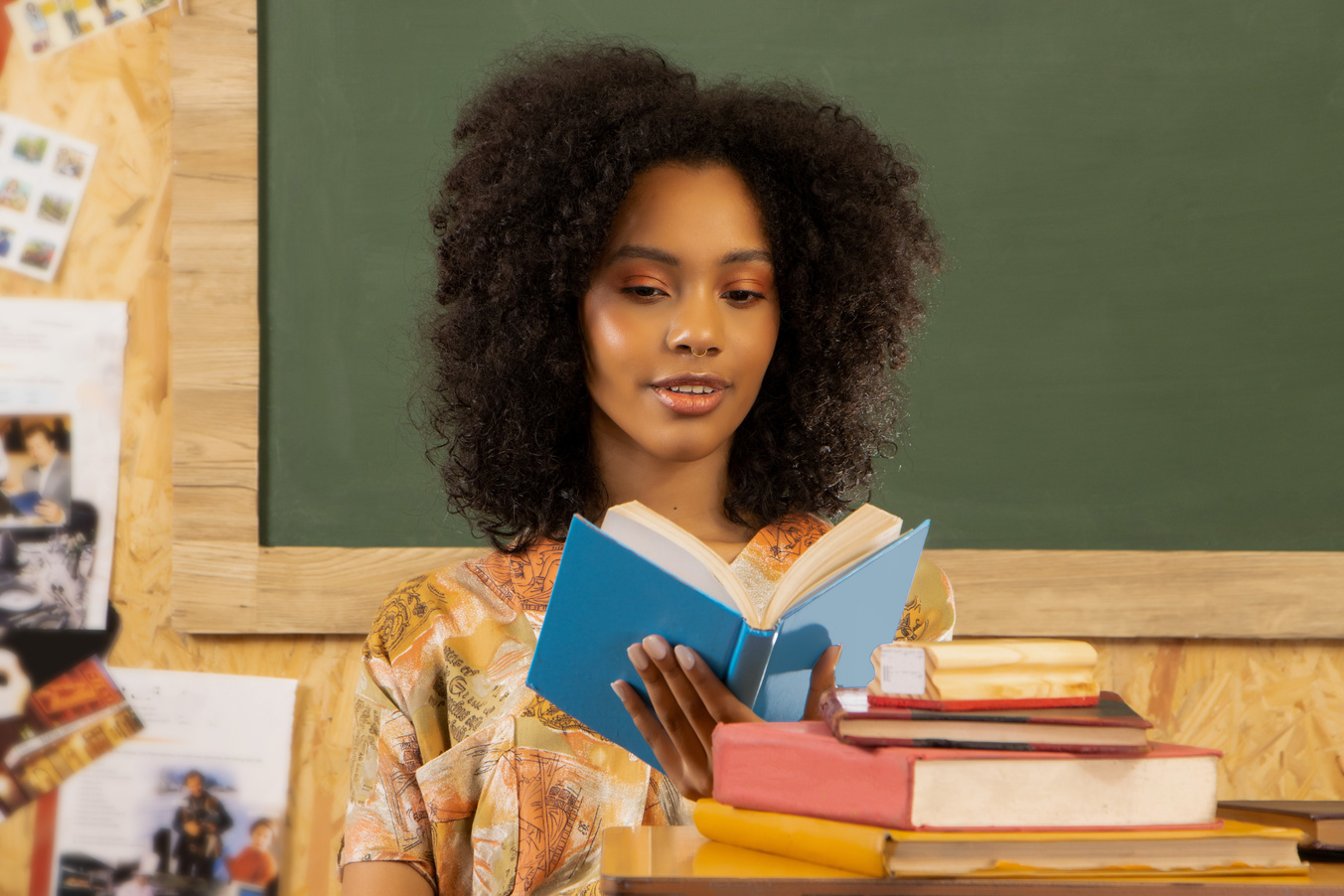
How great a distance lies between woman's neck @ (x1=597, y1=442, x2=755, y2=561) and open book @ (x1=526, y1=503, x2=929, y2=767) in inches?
11.5

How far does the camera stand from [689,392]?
107 centimetres

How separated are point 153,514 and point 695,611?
4.27 feet

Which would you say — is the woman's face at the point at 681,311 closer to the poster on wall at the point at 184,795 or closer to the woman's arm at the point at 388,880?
the woman's arm at the point at 388,880

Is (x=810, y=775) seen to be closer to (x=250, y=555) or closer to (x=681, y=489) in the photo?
(x=681, y=489)

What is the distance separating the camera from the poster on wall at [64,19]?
1774 mm

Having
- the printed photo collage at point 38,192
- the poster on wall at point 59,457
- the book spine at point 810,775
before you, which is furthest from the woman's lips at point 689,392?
the printed photo collage at point 38,192

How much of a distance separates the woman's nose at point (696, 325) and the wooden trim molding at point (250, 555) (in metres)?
0.81

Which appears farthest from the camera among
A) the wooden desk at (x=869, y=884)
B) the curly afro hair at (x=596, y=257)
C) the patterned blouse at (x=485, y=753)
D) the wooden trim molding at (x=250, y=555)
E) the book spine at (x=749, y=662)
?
the wooden trim molding at (x=250, y=555)

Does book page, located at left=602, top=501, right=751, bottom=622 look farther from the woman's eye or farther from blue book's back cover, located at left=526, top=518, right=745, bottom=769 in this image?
the woman's eye

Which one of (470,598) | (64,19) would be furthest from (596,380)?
(64,19)

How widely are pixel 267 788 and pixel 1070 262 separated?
1484 mm

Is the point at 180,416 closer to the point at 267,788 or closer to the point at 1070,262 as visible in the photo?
the point at 267,788

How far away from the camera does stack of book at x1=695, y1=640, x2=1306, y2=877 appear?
514 mm

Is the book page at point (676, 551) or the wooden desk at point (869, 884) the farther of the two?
the book page at point (676, 551)
